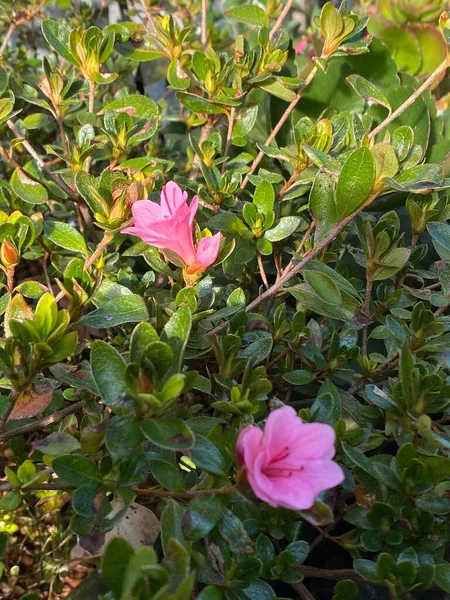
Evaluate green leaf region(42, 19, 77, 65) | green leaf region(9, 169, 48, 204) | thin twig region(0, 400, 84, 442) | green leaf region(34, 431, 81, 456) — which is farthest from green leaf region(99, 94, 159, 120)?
green leaf region(34, 431, 81, 456)

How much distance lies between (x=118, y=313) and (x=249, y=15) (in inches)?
30.4

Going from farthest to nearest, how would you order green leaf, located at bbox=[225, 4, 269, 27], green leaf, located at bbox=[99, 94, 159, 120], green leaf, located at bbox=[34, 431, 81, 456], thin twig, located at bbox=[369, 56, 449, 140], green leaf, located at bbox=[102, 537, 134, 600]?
1. green leaf, located at bbox=[225, 4, 269, 27]
2. green leaf, located at bbox=[99, 94, 159, 120]
3. thin twig, located at bbox=[369, 56, 449, 140]
4. green leaf, located at bbox=[34, 431, 81, 456]
5. green leaf, located at bbox=[102, 537, 134, 600]

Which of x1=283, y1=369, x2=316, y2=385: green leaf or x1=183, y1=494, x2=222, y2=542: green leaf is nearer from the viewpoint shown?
x1=183, y1=494, x2=222, y2=542: green leaf

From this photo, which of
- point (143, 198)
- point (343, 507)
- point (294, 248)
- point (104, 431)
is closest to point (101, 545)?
point (104, 431)

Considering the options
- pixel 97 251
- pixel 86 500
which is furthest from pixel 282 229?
pixel 86 500

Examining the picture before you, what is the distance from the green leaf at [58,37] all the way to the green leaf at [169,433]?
2.42 feet

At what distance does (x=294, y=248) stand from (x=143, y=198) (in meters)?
0.37

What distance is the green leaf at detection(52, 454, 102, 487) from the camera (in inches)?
26.0

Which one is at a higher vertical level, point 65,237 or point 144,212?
point 144,212

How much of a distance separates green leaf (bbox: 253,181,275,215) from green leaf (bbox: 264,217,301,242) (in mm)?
32

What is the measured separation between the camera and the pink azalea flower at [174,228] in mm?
769

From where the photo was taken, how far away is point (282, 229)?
38.0 inches

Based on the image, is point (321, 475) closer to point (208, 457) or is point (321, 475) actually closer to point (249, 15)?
point (208, 457)

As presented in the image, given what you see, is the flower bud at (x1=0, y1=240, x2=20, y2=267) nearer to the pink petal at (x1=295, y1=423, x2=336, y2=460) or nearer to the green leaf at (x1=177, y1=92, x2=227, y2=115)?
the green leaf at (x1=177, y1=92, x2=227, y2=115)
